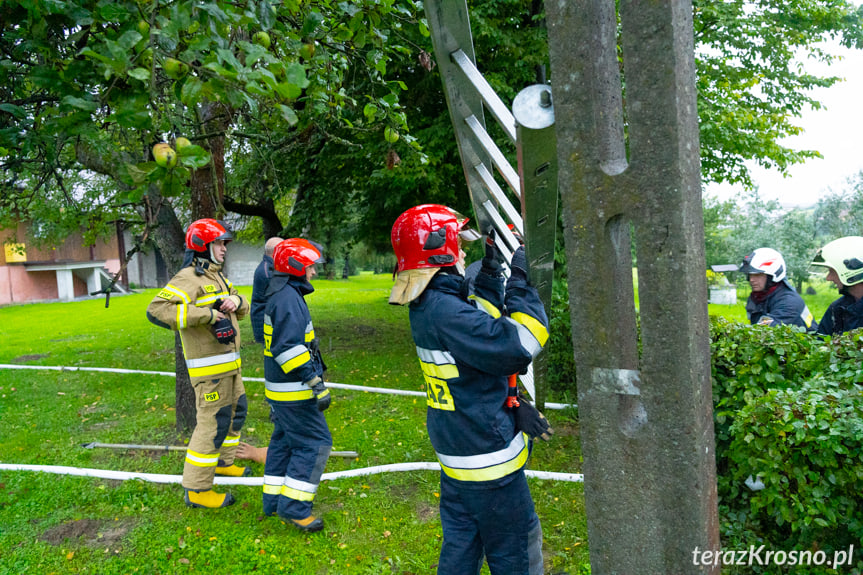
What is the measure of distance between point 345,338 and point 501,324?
1005 cm

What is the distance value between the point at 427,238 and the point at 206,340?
2776 mm

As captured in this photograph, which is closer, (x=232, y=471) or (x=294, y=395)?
(x=294, y=395)

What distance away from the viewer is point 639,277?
1447 mm

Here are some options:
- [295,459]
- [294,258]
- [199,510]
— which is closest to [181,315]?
[294,258]

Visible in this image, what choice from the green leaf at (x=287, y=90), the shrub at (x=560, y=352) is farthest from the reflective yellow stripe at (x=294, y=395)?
the shrub at (x=560, y=352)

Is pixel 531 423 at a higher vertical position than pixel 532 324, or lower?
lower

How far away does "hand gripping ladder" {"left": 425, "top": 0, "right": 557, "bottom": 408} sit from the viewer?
172 cm

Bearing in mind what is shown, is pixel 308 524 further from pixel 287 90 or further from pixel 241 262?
pixel 241 262

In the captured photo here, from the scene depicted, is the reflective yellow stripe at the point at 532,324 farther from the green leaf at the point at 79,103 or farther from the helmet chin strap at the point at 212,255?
the helmet chin strap at the point at 212,255

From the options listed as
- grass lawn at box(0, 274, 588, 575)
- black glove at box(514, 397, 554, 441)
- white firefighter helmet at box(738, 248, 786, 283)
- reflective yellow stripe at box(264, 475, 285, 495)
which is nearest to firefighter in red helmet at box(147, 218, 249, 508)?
grass lawn at box(0, 274, 588, 575)

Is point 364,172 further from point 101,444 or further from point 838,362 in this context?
point 838,362

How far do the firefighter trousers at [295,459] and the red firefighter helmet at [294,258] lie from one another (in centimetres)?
106

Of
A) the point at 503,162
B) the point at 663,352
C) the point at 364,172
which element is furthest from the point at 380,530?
the point at 364,172

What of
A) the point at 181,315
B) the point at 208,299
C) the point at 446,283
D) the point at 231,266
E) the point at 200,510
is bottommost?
the point at 200,510
